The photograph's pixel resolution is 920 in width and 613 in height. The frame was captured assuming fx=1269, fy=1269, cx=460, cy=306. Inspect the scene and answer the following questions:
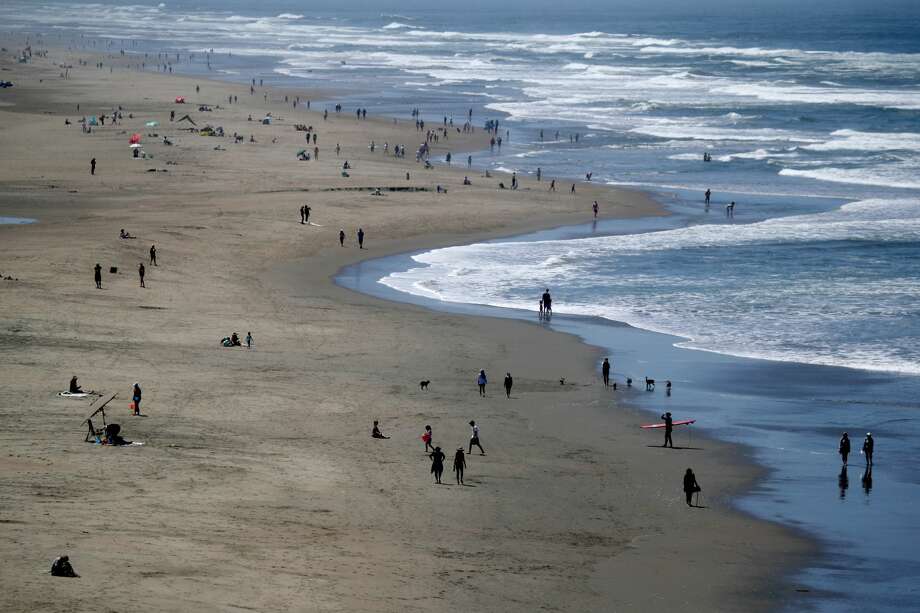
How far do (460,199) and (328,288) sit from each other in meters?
17.5

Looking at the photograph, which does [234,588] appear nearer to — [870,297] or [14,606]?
[14,606]

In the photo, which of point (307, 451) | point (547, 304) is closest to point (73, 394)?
point (307, 451)

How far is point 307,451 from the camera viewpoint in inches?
1014

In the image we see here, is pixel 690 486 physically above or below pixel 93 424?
below

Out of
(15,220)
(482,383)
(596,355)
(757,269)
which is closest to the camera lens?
(482,383)

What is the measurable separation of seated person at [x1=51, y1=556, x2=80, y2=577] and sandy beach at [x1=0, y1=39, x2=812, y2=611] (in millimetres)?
134

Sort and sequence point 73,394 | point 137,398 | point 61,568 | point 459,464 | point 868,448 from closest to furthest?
1. point 61,568
2. point 459,464
3. point 868,448
4. point 137,398
5. point 73,394

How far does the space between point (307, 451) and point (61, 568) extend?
29.2 feet

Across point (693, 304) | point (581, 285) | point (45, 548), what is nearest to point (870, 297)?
point (693, 304)

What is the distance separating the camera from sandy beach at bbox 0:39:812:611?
1912 cm

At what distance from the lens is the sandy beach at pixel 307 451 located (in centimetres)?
1912

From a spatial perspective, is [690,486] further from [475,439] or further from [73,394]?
[73,394]

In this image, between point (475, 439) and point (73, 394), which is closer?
point (475, 439)

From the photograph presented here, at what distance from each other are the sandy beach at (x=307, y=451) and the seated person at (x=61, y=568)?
0.44 feet
